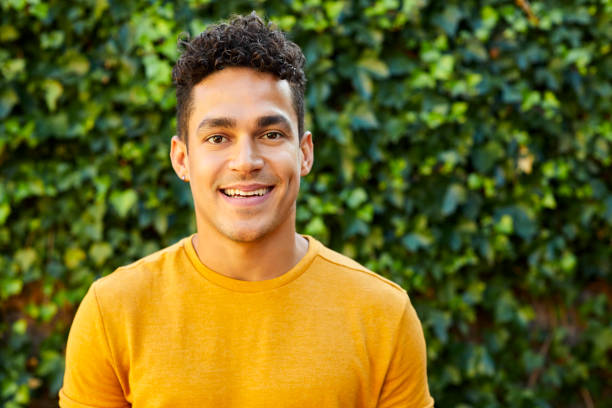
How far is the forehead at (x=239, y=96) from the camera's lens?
170 cm

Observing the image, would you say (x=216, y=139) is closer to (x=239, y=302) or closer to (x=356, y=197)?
(x=239, y=302)

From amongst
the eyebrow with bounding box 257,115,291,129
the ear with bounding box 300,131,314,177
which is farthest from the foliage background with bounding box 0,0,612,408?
the eyebrow with bounding box 257,115,291,129

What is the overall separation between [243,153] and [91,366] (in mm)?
699

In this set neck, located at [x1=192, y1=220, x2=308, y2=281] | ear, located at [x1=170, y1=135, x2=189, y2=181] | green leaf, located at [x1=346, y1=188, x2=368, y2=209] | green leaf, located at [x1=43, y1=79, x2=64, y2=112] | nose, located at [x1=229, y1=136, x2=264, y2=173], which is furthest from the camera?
green leaf, located at [x1=346, y1=188, x2=368, y2=209]

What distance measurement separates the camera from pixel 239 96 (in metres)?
1.71

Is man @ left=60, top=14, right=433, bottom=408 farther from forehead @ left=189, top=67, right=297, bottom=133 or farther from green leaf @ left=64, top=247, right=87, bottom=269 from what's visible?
green leaf @ left=64, top=247, right=87, bottom=269

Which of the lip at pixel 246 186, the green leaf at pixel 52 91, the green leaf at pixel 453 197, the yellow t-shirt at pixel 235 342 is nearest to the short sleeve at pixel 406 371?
the yellow t-shirt at pixel 235 342

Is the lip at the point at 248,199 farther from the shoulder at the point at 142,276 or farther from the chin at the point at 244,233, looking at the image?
the shoulder at the point at 142,276

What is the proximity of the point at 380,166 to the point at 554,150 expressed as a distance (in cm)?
95

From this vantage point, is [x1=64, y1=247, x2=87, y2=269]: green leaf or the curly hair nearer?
the curly hair

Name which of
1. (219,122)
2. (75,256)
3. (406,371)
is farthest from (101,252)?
(406,371)

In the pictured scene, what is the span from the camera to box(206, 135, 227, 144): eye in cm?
173

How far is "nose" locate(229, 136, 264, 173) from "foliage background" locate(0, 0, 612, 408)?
139 centimetres

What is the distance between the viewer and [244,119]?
169 cm
